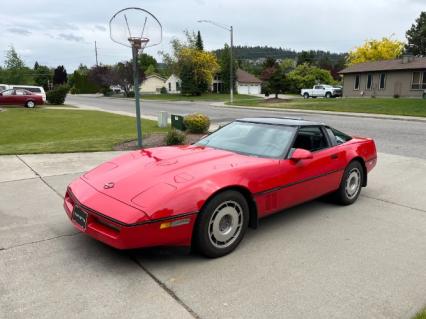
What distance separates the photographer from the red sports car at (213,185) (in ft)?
10.9

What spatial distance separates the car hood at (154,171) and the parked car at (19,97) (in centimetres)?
2677

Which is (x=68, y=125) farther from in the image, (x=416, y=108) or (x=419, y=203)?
(x=416, y=108)

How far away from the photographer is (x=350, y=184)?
540 centimetres

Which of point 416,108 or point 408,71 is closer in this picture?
point 416,108

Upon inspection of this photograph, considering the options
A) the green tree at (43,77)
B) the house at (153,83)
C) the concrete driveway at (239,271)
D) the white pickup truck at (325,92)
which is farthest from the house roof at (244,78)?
the concrete driveway at (239,271)

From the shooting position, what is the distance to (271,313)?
110 inches

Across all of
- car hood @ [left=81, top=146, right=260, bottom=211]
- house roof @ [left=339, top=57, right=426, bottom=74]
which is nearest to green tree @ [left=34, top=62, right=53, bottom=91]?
house roof @ [left=339, top=57, right=426, bottom=74]

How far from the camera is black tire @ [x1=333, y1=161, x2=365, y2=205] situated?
17.1ft

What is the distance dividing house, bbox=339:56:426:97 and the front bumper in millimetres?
40130

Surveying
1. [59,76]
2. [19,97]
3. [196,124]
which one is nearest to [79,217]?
[196,124]

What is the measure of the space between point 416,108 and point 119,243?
2525 cm

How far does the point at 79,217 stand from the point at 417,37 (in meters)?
70.4

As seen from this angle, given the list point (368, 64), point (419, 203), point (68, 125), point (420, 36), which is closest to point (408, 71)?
point (368, 64)

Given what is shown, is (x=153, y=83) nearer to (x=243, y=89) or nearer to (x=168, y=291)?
(x=243, y=89)
